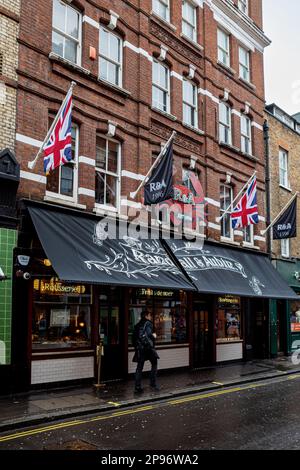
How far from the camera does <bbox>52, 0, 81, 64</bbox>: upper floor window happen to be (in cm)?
1324

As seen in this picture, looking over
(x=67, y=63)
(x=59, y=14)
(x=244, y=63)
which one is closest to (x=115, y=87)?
(x=67, y=63)

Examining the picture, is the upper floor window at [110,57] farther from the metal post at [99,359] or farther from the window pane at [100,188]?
the metal post at [99,359]

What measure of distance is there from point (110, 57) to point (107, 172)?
149 inches

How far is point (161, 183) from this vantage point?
526 inches

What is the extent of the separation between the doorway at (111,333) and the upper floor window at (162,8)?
1025 cm

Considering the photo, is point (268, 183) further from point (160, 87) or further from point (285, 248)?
point (160, 87)

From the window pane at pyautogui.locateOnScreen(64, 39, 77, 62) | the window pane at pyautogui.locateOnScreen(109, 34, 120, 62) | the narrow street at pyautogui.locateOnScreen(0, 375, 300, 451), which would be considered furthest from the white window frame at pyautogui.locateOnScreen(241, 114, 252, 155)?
the narrow street at pyautogui.locateOnScreen(0, 375, 300, 451)

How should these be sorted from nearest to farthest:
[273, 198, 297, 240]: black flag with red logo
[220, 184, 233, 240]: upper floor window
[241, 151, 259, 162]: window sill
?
[220, 184, 233, 240]: upper floor window, [273, 198, 297, 240]: black flag with red logo, [241, 151, 259, 162]: window sill

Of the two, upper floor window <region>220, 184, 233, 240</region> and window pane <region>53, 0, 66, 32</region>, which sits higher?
window pane <region>53, 0, 66, 32</region>

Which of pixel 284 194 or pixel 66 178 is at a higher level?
pixel 284 194

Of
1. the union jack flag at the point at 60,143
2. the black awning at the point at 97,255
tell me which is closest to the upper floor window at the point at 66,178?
the black awning at the point at 97,255

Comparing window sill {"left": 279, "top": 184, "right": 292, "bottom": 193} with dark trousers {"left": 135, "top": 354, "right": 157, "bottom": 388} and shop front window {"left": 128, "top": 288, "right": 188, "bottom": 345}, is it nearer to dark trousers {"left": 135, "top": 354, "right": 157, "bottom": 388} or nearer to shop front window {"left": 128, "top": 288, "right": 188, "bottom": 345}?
shop front window {"left": 128, "top": 288, "right": 188, "bottom": 345}

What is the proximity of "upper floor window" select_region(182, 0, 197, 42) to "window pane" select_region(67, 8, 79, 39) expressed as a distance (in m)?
5.80
